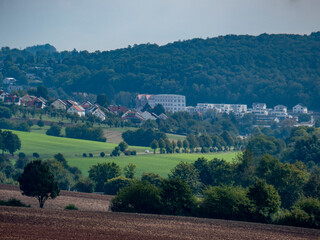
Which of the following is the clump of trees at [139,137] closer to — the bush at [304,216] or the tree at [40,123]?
the tree at [40,123]

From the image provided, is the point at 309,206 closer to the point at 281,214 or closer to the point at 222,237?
the point at 281,214

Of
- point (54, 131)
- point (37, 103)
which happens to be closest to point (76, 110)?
point (37, 103)

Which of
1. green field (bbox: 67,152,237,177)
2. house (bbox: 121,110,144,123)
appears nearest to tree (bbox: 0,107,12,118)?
house (bbox: 121,110,144,123)

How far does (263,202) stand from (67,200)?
65.5 feet

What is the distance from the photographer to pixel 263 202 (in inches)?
2013

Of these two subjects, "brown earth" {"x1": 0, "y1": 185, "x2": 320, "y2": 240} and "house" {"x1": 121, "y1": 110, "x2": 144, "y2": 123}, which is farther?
"house" {"x1": 121, "y1": 110, "x2": 144, "y2": 123}

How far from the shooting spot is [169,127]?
163 m

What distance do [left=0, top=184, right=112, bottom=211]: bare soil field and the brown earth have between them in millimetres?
8854

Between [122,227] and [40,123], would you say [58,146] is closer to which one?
[40,123]

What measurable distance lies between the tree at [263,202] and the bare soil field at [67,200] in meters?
12.9

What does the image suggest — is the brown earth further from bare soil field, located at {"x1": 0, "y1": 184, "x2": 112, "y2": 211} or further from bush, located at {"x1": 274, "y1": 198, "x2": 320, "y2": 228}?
bare soil field, located at {"x1": 0, "y1": 184, "x2": 112, "y2": 211}

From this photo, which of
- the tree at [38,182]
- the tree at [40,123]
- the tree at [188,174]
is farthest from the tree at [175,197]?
the tree at [40,123]

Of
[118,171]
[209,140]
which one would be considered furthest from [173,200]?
[209,140]

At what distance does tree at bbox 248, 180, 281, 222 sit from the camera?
167ft
